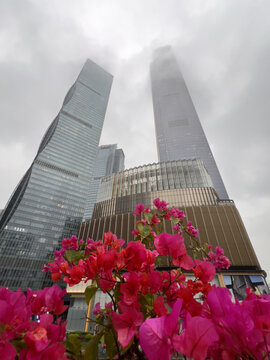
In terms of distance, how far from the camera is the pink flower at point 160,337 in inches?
20.6

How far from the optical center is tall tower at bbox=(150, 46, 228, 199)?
7852 centimetres

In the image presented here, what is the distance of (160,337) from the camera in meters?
0.54

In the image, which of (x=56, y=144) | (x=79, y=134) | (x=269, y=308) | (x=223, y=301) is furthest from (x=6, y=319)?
(x=79, y=134)

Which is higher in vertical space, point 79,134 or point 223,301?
point 79,134

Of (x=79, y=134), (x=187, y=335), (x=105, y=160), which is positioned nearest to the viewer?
(x=187, y=335)

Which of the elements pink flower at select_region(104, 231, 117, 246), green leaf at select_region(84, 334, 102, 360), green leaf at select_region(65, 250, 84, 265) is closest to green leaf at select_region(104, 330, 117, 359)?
green leaf at select_region(84, 334, 102, 360)

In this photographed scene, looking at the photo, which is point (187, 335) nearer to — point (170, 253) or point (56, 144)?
point (170, 253)

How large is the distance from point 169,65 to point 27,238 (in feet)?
475

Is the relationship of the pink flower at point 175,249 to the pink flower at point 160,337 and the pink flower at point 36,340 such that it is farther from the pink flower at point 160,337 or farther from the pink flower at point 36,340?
the pink flower at point 36,340

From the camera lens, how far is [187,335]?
1.74 ft

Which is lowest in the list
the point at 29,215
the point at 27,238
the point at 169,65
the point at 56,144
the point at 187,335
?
the point at 187,335

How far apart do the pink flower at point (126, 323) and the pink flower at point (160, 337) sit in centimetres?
11

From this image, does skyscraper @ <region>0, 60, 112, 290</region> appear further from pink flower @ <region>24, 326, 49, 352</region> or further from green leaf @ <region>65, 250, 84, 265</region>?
pink flower @ <region>24, 326, 49, 352</region>

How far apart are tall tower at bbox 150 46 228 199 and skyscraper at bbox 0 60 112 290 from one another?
3741cm
